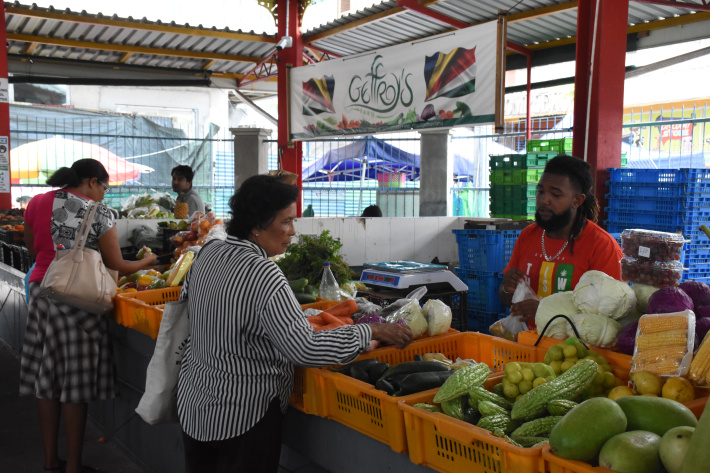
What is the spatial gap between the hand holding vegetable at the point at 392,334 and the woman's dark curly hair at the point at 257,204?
584mm

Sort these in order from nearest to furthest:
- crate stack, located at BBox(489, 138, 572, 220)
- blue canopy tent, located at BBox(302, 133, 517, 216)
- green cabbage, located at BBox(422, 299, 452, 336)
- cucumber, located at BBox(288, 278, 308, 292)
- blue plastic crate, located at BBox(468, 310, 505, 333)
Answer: green cabbage, located at BBox(422, 299, 452, 336) < cucumber, located at BBox(288, 278, 308, 292) < blue plastic crate, located at BBox(468, 310, 505, 333) < crate stack, located at BBox(489, 138, 572, 220) < blue canopy tent, located at BBox(302, 133, 517, 216)

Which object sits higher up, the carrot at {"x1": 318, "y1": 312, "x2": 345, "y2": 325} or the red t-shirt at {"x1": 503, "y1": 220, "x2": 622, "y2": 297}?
the red t-shirt at {"x1": 503, "y1": 220, "x2": 622, "y2": 297}

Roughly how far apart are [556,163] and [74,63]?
40.5 ft

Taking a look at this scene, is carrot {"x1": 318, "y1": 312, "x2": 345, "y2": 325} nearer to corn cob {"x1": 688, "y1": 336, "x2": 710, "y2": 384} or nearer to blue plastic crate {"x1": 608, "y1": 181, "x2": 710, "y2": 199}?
corn cob {"x1": 688, "y1": 336, "x2": 710, "y2": 384}

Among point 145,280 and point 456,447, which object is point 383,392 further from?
point 145,280

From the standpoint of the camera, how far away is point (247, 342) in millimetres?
2168

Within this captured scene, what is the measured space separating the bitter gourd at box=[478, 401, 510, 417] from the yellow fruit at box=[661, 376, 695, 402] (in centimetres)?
45

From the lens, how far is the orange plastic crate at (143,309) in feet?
10.9

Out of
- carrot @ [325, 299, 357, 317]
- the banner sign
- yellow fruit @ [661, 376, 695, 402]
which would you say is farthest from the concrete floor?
the banner sign

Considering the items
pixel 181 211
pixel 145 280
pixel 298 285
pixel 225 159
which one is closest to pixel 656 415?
pixel 298 285

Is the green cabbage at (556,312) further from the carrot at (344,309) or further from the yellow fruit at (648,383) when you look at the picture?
the carrot at (344,309)

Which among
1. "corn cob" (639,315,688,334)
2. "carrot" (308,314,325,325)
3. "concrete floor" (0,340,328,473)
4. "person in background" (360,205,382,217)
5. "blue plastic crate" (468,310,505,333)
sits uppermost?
"person in background" (360,205,382,217)

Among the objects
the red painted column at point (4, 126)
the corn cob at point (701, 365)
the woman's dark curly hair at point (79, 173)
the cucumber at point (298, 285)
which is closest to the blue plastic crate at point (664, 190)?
the cucumber at point (298, 285)

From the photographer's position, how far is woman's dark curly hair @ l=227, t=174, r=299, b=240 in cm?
228
